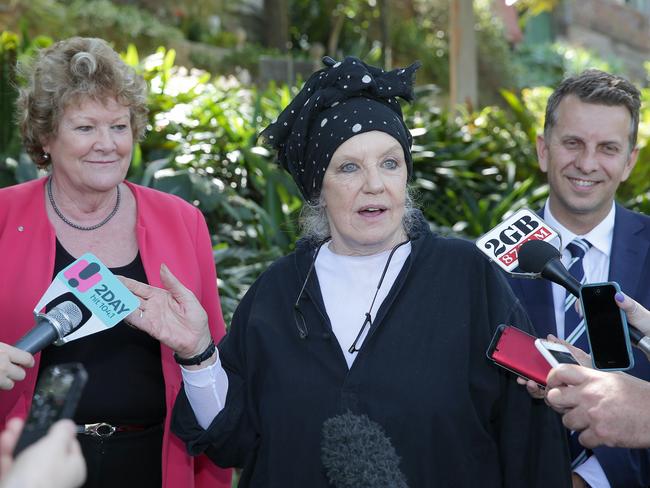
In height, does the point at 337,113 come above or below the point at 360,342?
above

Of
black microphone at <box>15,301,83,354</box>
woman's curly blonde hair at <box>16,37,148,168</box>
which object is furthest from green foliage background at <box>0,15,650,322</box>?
black microphone at <box>15,301,83,354</box>

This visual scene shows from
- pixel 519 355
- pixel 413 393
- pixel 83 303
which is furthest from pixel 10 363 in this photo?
pixel 519 355

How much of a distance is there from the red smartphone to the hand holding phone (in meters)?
0.05

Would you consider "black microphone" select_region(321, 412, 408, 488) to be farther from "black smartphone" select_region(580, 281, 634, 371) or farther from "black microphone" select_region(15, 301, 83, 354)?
"black microphone" select_region(15, 301, 83, 354)

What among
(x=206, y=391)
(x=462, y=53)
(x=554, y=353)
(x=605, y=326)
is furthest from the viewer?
(x=462, y=53)

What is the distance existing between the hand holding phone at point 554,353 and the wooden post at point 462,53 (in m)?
9.27

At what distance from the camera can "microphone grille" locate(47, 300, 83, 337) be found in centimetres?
258

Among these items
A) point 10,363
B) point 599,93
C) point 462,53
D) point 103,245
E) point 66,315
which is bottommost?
point 10,363

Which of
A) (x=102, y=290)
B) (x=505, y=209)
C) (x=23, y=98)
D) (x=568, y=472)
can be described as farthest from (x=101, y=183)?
(x=505, y=209)

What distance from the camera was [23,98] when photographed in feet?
11.3

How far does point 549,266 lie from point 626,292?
780 mm

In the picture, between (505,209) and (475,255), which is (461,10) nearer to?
(505,209)

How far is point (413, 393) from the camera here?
8.34ft

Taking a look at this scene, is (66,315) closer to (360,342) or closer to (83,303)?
(83,303)
